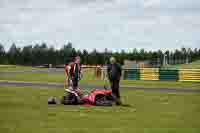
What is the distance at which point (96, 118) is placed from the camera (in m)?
14.4

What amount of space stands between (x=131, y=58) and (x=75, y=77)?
84474 millimetres

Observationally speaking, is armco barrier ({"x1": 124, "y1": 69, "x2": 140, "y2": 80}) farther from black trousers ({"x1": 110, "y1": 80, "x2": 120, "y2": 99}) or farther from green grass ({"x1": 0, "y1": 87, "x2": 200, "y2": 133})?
green grass ({"x1": 0, "y1": 87, "x2": 200, "y2": 133})

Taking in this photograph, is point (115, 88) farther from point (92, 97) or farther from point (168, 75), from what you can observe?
point (168, 75)

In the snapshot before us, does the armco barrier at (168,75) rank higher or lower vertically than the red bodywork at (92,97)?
lower

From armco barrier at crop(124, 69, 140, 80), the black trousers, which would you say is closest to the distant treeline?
armco barrier at crop(124, 69, 140, 80)

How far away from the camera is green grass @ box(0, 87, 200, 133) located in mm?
12133

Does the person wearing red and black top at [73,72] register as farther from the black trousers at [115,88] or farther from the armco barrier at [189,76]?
the armco barrier at [189,76]

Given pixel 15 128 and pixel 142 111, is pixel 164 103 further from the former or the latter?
pixel 15 128

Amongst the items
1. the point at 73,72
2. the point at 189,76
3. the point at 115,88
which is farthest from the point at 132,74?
the point at 73,72

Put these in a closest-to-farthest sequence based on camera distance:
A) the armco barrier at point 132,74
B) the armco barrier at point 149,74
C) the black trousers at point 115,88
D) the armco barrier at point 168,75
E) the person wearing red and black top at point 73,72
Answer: the person wearing red and black top at point 73,72 < the black trousers at point 115,88 < the armco barrier at point 168,75 < the armco barrier at point 149,74 < the armco barrier at point 132,74

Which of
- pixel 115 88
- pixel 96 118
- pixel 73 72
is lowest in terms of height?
pixel 96 118

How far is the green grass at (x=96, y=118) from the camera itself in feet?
39.8

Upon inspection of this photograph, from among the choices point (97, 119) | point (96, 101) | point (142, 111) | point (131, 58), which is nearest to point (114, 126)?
point (97, 119)

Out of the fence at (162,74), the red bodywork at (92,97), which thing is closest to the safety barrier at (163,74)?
the fence at (162,74)
